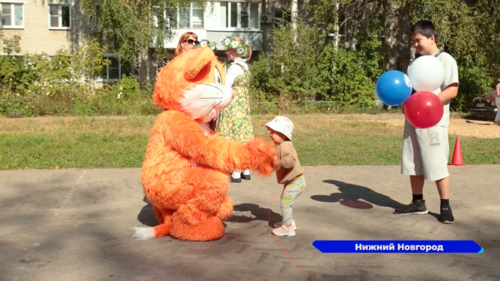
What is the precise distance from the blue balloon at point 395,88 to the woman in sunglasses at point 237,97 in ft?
8.07

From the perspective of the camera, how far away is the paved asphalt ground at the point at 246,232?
4559 mm

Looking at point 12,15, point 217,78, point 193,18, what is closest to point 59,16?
point 12,15

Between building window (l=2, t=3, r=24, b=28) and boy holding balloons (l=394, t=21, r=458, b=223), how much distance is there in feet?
109

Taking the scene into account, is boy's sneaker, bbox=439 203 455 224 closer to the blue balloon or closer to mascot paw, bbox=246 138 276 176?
the blue balloon

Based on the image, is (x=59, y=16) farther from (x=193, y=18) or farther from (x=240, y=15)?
(x=240, y=15)

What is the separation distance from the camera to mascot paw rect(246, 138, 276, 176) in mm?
5090

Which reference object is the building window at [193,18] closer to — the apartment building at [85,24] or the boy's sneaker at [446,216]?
the apartment building at [85,24]

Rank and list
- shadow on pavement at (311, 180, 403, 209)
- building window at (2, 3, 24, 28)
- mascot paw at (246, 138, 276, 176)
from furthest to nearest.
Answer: building window at (2, 3, 24, 28) → shadow on pavement at (311, 180, 403, 209) → mascot paw at (246, 138, 276, 176)

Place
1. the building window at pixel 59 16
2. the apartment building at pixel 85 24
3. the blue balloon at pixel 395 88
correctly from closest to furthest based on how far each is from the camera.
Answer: the blue balloon at pixel 395 88 < the apartment building at pixel 85 24 < the building window at pixel 59 16

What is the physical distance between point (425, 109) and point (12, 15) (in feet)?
112

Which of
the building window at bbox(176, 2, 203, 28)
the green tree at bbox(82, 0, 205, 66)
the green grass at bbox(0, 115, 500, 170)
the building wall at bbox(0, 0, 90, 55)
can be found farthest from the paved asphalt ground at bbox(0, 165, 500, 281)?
the building wall at bbox(0, 0, 90, 55)

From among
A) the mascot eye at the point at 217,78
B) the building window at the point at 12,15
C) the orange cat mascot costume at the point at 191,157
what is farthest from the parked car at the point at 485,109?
the building window at the point at 12,15

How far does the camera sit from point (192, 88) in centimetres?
534

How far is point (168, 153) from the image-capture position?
17.4 feet
